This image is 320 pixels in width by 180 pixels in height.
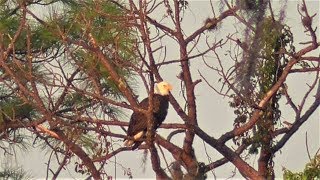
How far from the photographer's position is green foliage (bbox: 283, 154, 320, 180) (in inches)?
91.5

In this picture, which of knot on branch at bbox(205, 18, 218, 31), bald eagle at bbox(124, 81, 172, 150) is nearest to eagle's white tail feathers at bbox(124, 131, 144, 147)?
bald eagle at bbox(124, 81, 172, 150)

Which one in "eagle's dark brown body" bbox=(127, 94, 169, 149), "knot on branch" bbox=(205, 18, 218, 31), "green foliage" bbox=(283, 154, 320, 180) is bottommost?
"green foliage" bbox=(283, 154, 320, 180)

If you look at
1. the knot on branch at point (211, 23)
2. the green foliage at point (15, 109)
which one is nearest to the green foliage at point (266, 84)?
the knot on branch at point (211, 23)

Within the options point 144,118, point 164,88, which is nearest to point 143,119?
point 144,118

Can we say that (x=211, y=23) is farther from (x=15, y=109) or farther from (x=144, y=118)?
(x=15, y=109)

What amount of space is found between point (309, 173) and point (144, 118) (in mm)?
596

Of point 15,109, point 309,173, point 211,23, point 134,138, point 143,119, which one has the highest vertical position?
point 211,23

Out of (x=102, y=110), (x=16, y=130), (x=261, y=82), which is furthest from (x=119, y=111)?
(x=261, y=82)

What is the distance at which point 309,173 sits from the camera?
235 centimetres

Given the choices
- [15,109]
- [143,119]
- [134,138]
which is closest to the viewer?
[134,138]

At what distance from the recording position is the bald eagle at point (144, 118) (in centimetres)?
269

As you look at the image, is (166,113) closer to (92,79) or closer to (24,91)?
(92,79)

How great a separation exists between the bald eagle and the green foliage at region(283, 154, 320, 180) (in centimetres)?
46

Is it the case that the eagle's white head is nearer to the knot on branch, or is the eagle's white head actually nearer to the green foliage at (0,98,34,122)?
the knot on branch
